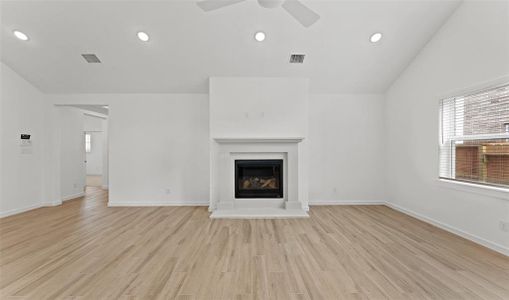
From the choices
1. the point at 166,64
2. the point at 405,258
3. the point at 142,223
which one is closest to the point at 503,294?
the point at 405,258

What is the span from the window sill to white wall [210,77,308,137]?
2368 mm

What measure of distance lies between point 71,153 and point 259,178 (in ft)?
14.8

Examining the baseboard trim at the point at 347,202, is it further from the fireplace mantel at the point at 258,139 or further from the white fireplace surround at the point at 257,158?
the fireplace mantel at the point at 258,139

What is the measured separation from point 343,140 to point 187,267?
158 inches

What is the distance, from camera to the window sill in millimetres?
2785

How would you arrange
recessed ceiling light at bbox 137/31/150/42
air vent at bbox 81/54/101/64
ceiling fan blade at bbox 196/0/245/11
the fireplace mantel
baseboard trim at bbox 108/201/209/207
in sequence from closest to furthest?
ceiling fan blade at bbox 196/0/245/11
recessed ceiling light at bbox 137/31/150/42
air vent at bbox 81/54/101/64
the fireplace mantel
baseboard trim at bbox 108/201/209/207

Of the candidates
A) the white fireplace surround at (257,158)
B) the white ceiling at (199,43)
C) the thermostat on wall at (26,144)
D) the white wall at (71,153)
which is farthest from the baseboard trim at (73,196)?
the white fireplace surround at (257,158)

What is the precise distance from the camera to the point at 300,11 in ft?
7.64

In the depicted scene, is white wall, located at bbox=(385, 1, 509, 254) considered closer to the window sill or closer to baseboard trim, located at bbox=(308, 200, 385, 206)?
the window sill

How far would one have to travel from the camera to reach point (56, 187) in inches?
209

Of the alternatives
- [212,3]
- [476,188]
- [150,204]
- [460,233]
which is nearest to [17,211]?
[150,204]

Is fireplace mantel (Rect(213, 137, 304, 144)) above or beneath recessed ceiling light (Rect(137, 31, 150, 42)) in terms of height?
beneath

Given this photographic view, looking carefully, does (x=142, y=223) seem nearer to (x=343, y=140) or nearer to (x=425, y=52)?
(x=343, y=140)

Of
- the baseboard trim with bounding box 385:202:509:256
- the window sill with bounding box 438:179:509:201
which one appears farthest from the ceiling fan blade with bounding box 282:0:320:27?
the baseboard trim with bounding box 385:202:509:256
